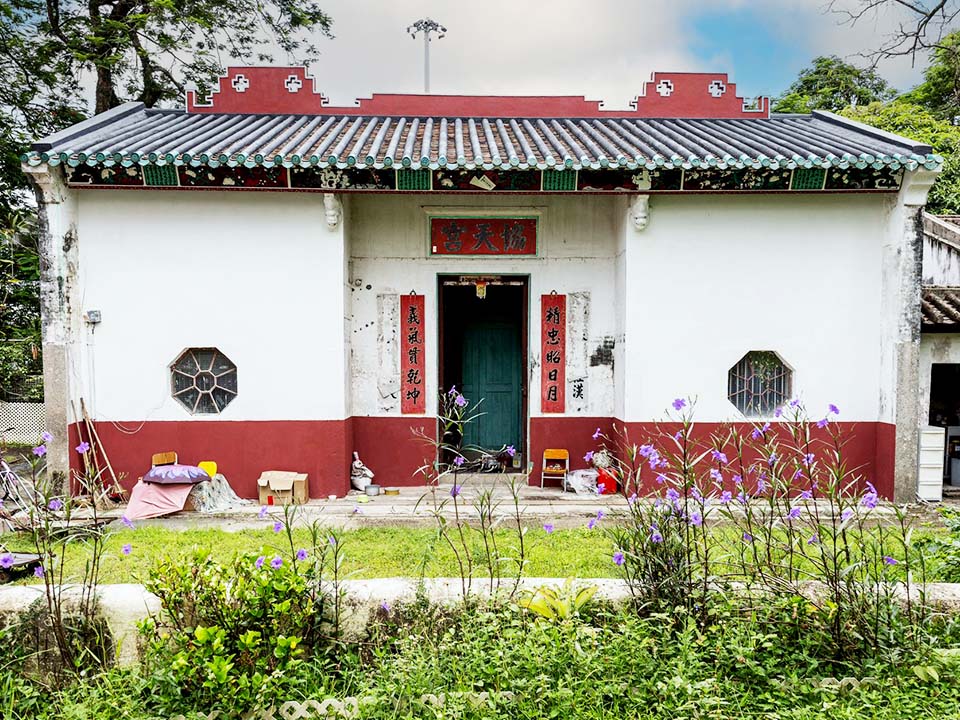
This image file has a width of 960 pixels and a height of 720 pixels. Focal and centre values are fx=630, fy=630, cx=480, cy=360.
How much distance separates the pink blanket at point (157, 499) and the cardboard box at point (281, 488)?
728mm

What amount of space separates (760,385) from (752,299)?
952mm

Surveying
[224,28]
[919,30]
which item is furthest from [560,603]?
[224,28]

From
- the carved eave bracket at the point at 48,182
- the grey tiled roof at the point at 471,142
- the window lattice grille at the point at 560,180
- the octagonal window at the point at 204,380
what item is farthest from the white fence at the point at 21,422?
the window lattice grille at the point at 560,180

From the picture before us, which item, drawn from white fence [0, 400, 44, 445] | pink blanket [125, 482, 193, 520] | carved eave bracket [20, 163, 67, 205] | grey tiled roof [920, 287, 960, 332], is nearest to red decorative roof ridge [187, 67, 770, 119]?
carved eave bracket [20, 163, 67, 205]

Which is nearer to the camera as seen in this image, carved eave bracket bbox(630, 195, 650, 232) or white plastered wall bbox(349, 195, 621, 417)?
carved eave bracket bbox(630, 195, 650, 232)

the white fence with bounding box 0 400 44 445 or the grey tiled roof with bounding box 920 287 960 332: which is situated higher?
the grey tiled roof with bounding box 920 287 960 332

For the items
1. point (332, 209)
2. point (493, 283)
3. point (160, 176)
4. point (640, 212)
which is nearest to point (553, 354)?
point (493, 283)

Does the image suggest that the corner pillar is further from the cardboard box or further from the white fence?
the white fence

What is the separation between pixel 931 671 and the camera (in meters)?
2.51

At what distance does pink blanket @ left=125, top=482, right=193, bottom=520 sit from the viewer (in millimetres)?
6074

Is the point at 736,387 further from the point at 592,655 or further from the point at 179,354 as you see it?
the point at 179,354

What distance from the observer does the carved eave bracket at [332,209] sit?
262 inches

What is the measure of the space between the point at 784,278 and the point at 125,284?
7.10 m

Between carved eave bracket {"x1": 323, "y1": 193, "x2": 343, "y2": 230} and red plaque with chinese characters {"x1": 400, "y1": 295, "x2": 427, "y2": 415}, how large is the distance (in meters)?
1.26
